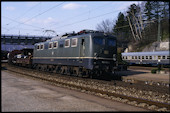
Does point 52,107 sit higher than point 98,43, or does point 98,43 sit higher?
point 98,43

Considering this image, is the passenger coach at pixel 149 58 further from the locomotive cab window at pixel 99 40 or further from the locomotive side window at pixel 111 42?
the locomotive cab window at pixel 99 40

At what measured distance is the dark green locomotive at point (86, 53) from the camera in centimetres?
1527

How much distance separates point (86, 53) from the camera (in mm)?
15570

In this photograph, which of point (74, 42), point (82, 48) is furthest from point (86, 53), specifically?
point (74, 42)

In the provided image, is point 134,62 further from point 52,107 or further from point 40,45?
point 52,107

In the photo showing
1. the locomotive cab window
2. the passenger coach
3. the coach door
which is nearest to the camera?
the locomotive cab window

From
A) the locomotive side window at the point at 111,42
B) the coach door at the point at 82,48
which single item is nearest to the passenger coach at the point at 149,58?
the locomotive side window at the point at 111,42

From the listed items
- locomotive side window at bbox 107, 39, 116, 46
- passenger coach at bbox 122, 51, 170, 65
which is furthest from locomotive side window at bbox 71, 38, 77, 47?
passenger coach at bbox 122, 51, 170, 65

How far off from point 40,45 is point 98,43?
11173 mm

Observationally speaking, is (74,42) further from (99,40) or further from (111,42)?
(111,42)

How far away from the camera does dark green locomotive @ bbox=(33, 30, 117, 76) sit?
50.1ft

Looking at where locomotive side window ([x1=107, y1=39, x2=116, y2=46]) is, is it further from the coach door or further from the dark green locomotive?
the coach door

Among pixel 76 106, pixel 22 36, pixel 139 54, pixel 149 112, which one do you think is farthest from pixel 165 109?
pixel 22 36

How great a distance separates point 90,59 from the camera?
594 inches
